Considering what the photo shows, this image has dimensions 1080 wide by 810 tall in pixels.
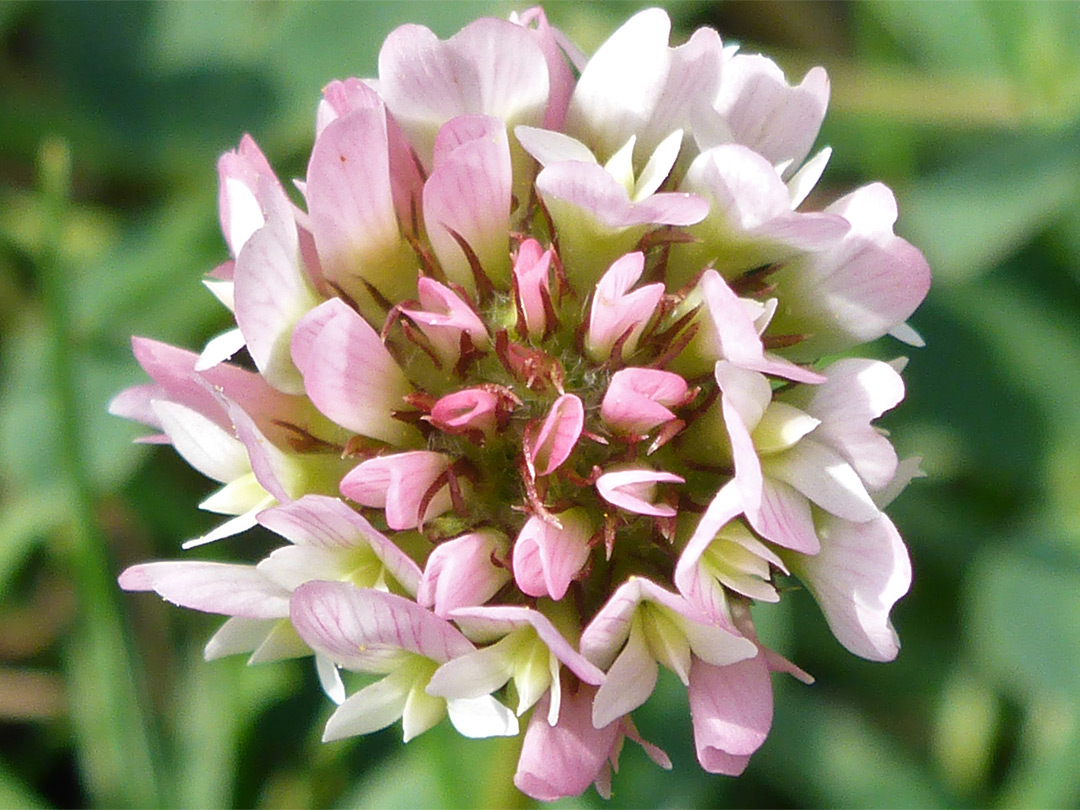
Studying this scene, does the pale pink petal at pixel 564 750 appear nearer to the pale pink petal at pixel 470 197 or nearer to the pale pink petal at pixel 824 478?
the pale pink petal at pixel 824 478

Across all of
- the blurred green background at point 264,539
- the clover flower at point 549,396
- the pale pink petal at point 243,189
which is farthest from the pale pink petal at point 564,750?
the blurred green background at point 264,539

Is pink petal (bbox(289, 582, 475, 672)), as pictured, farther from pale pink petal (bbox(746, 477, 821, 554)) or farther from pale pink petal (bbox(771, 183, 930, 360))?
pale pink petal (bbox(771, 183, 930, 360))

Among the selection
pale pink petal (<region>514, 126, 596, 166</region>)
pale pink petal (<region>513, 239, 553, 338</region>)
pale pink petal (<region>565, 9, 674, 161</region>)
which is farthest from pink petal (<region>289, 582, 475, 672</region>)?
pale pink petal (<region>565, 9, 674, 161</region>)

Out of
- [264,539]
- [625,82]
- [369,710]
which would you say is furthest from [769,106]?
[264,539]

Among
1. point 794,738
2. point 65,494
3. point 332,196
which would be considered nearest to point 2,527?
point 65,494

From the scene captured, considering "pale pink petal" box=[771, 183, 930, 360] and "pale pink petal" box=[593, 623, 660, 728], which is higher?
"pale pink petal" box=[771, 183, 930, 360]

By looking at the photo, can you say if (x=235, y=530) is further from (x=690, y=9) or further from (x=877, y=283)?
(x=690, y=9)

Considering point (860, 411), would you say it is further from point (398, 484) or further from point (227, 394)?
point (227, 394)

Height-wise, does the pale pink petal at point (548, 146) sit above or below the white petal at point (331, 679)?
above

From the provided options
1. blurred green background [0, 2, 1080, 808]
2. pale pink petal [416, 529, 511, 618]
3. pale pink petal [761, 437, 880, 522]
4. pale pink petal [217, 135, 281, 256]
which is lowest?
blurred green background [0, 2, 1080, 808]
